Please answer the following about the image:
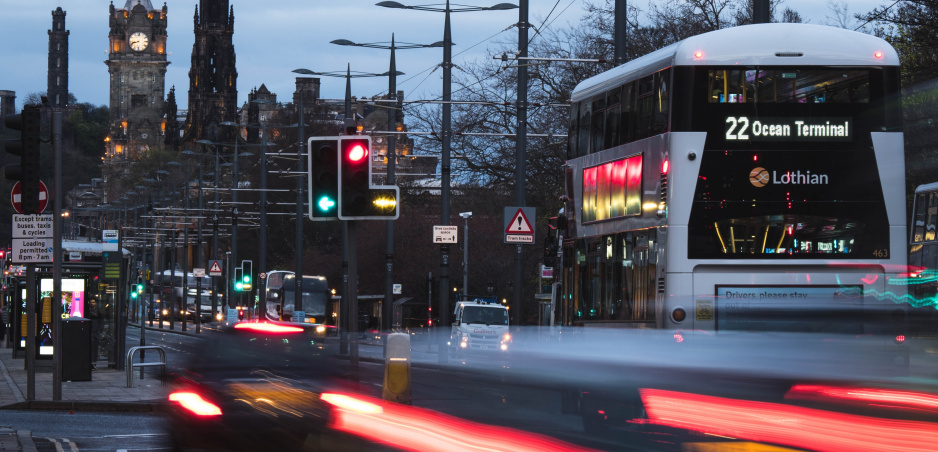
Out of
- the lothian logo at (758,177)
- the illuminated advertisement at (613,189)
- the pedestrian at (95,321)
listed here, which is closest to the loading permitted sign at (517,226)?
the illuminated advertisement at (613,189)

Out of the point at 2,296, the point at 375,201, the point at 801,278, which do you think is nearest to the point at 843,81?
the point at 801,278

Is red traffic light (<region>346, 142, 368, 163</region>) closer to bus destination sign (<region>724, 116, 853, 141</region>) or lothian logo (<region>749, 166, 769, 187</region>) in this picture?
bus destination sign (<region>724, 116, 853, 141</region>)

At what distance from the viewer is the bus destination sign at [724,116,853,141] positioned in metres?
13.5

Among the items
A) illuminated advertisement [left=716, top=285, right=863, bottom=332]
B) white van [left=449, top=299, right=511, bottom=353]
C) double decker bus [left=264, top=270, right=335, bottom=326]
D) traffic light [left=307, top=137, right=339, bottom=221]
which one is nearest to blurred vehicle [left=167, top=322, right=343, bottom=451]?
→ traffic light [left=307, top=137, right=339, bottom=221]

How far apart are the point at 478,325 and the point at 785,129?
2587cm

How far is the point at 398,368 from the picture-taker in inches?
444

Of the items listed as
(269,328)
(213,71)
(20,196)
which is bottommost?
(269,328)

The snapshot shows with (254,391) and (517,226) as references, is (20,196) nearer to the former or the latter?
(517,226)

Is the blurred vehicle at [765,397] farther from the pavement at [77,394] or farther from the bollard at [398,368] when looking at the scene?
the pavement at [77,394]

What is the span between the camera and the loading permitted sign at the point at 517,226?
2547 centimetres

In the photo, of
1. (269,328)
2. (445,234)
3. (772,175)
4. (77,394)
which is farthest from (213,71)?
(269,328)

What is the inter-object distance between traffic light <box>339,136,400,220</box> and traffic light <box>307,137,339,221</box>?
0.19ft

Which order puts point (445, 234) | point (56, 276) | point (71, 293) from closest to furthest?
point (56, 276) < point (445, 234) < point (71, 293)

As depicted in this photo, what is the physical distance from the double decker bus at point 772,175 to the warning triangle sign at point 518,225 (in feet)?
37.7
